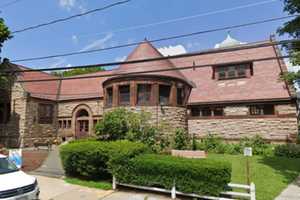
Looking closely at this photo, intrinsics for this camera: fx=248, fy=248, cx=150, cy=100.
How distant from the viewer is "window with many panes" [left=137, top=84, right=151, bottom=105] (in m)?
17.1

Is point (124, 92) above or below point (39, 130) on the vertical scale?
above

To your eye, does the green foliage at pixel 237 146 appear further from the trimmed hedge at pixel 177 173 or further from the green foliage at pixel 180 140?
the trimmed hedge at pixel 177 173

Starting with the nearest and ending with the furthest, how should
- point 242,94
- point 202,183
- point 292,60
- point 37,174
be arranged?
point 202,183, point 292,60, point 37,174, point 242,94

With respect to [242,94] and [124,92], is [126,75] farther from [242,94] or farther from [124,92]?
[242,94]

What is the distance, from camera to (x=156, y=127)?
636 inches

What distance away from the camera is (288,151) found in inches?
631

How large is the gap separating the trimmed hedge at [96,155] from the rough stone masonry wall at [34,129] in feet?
44.7

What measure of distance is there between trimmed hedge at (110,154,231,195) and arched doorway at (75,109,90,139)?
1581 centimetres

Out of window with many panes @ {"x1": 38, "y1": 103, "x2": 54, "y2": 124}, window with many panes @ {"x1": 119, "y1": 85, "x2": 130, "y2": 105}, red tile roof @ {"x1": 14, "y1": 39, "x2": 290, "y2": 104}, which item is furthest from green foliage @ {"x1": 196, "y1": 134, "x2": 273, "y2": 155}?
window with many panes @ {"x1": 38, "y1": 103, "x2": 54, "y2": 124}

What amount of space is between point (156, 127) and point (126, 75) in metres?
4.23

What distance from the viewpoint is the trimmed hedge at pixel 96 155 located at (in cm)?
1010

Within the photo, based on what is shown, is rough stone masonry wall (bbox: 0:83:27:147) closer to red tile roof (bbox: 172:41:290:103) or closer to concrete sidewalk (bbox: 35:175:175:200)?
concrete sidewalk (bbox: 35:175:175:200)

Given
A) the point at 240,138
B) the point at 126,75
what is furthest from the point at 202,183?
the point at 240,138

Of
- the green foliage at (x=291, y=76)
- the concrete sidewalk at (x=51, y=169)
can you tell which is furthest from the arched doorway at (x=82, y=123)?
the green foliage at (x=291, y=76)
